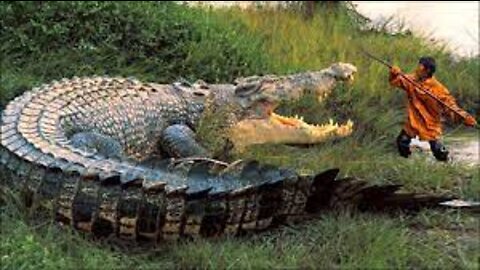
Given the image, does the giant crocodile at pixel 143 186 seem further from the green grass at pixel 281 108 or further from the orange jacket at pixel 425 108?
the orange jacket at pixel 425 108

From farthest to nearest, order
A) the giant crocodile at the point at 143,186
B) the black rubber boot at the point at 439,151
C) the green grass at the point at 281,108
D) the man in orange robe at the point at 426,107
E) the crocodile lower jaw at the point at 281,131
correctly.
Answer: the crocodile lower jaw at the point at 281,131
the black rubber boot at the point at 439,151
the man in orange robe at the point at 426,107
the giant crocodile at the point at 143,186
the green grass at the point at 281,108

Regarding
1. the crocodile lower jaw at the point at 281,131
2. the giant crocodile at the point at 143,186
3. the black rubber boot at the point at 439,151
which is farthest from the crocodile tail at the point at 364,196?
the crocodile lower jaw at the point at 281,131

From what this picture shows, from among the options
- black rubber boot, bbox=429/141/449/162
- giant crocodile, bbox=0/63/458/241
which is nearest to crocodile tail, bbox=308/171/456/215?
giant crocodile, bbox=0/63/458/241

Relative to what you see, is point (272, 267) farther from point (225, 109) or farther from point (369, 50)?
point (369, 50)

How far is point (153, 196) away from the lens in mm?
3766

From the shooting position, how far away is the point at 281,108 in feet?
18.7

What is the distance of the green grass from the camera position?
3.64 metres

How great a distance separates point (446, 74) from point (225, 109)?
1.89 m

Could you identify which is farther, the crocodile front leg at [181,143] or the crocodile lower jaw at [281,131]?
the crocodile lower jaw at [281,131]

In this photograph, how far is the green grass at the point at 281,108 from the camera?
11.9 ft

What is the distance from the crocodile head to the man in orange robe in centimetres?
41

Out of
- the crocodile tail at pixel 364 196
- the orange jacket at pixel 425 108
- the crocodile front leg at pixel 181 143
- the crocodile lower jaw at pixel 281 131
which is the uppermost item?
the orange jacket at pixel 425 108

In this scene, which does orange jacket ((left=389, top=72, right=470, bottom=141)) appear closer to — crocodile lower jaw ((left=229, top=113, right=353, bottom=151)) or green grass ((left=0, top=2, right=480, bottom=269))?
green grass ((left=0, top=2, right=480, bottom=269))

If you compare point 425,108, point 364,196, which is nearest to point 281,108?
point 425,108
